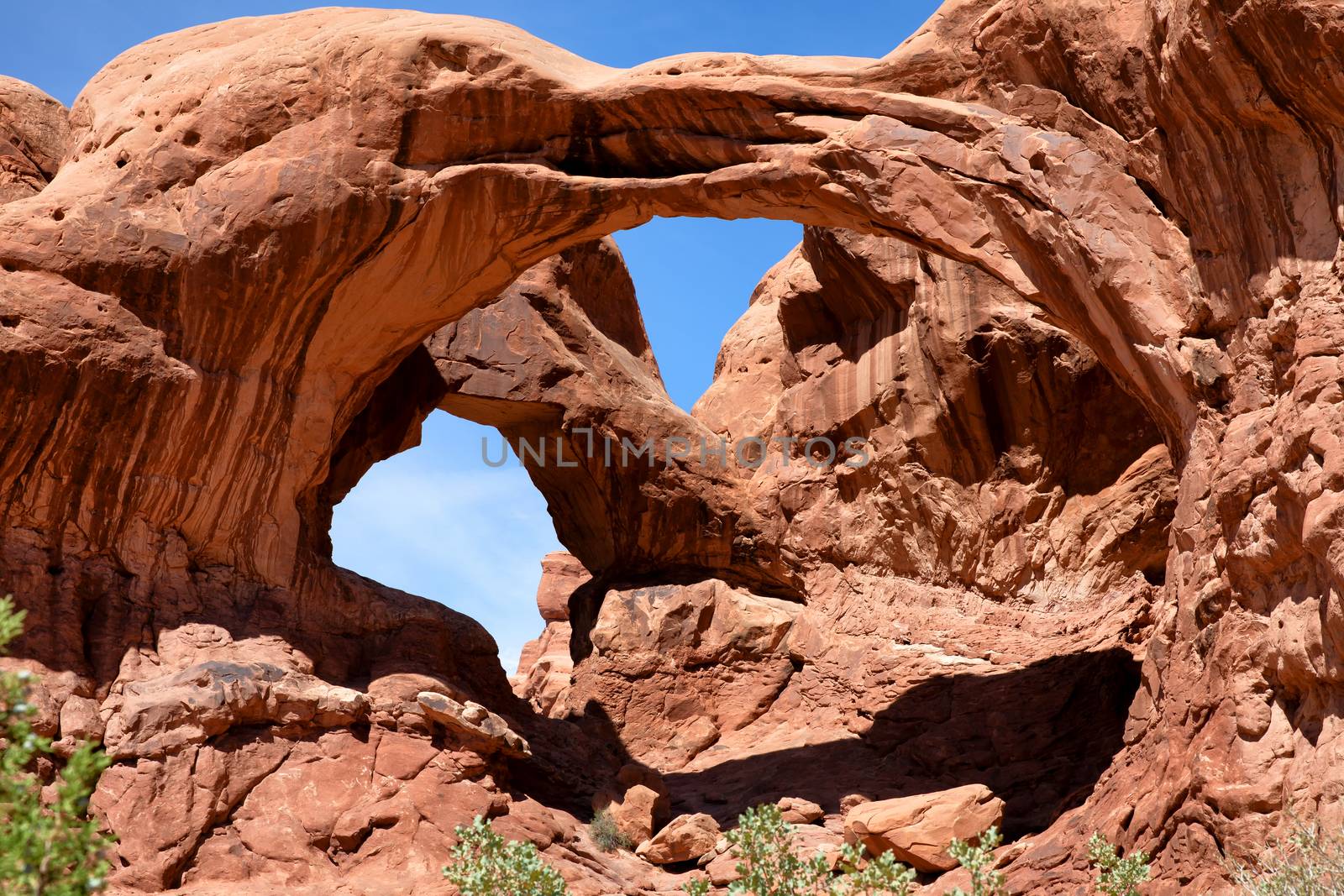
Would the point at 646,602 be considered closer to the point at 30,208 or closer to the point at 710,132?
the point at 710,132

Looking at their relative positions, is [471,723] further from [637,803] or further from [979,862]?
[979,862]

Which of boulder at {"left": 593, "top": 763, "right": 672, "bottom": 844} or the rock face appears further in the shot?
boulder at {"left": 593, "top": 763, "right": 672, "bottom": 844}

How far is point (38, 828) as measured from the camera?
545 cm

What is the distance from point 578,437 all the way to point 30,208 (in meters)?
9.00

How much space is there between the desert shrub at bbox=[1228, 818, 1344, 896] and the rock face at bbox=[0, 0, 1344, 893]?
311mm

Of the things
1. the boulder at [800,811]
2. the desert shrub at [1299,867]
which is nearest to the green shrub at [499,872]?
the desert shrub at [1299,867]

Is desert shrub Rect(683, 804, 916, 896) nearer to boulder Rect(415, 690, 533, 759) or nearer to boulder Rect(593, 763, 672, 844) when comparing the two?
Result: boulder Rect(415, 690, 533, 759)

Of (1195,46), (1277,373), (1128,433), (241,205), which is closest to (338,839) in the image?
(241,205)

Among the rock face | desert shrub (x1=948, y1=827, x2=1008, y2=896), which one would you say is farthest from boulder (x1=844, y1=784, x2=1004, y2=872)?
desert shrub (x1=948, y1=827, x2=1008, y2=896)

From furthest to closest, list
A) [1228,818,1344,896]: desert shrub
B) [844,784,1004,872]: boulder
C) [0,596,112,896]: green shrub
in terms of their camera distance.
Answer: [844,784,1004,872]: boulder, [1228,818,1344,896]: desert shrub, [0,596,112,896]: green shrub

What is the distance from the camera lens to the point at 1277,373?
10633 mm

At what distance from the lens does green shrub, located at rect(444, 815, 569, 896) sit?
882cm

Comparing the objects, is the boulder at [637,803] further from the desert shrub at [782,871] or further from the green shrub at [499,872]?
the green shrub at [499,872]

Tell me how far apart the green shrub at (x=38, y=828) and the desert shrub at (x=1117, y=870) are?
7.06 m
